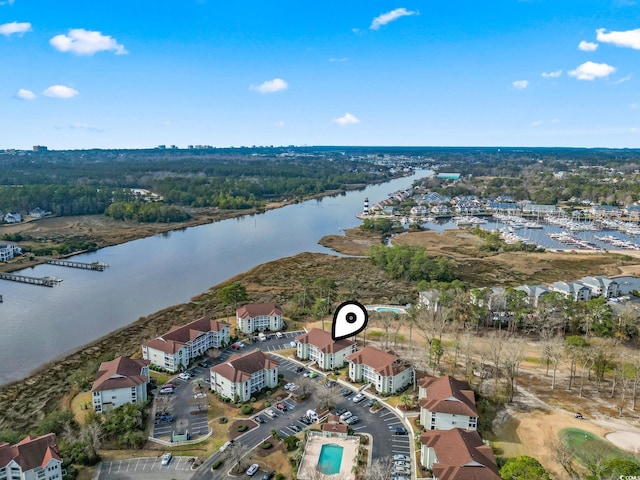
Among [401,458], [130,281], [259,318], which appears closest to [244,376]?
[401,458]

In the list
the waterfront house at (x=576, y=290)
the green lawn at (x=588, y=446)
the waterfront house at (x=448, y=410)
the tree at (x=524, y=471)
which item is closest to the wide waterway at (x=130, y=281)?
the waterfront house at (x=448, y=410)

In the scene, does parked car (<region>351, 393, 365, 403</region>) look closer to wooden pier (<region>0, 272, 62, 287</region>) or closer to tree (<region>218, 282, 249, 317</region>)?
tree (<region>218, 282, 249, 317</region>)

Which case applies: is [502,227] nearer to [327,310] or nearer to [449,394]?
[327,310]

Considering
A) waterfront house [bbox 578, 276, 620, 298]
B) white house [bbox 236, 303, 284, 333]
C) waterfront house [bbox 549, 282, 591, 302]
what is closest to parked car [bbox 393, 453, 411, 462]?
white house [bbox 236, 303, 284, 333]

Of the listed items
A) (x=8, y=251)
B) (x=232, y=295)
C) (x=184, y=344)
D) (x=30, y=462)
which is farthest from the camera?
(x=8, y=251)

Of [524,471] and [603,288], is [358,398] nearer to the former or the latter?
[524,471]

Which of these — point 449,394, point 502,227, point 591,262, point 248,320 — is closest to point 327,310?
point 248,320
